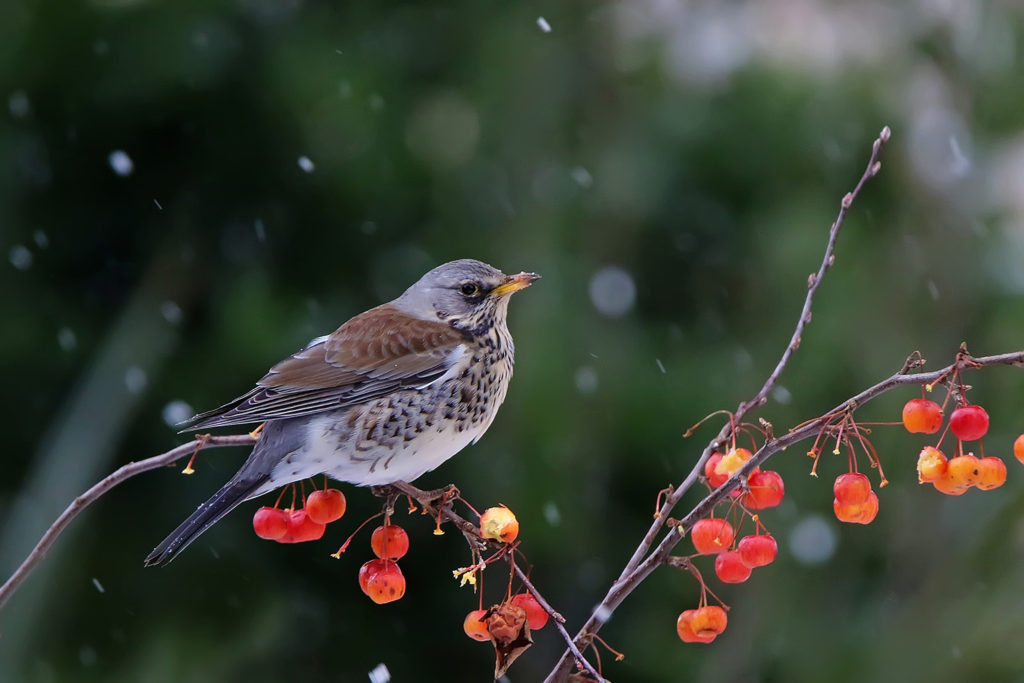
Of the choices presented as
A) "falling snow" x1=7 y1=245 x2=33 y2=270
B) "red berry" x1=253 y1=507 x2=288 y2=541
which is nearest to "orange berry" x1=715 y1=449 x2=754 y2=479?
"red berry" x1=253 y1=507 x2=288 y2=541

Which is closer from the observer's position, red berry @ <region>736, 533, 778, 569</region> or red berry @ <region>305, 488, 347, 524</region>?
red berry @ <region>736, 533, 778, 569</region>

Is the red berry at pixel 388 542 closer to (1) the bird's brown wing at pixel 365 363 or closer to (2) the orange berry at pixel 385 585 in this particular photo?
(2) the orange berry at pixel 385 585

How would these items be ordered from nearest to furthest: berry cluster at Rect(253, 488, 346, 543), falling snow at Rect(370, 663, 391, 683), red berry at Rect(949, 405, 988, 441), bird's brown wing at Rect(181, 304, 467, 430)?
red berry at Rect(949, 405, 988, 441) → berry cluster at Rect(253, 488, 346, 543) → bird's brown wing at Rect(181, 304, 467, 430) → falling snow at Rect(370, 663, 391, 683)

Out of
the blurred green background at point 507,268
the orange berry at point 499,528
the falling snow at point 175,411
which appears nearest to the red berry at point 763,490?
the orange berry at point 499,528

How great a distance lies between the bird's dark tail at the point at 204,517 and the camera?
36.6 inches

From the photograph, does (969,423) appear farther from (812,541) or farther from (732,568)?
(812,541)

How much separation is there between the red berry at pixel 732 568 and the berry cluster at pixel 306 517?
42 centimetres

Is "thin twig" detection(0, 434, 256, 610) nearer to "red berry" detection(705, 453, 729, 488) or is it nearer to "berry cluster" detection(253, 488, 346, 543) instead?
"berry cluster" detection(253, 488, 346, 543)

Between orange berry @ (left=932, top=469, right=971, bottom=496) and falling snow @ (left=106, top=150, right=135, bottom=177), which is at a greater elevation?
orange berry @ (left=932, top=469, right=971, bottom=496)

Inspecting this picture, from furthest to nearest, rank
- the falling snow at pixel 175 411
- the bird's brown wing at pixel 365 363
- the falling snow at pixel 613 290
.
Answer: the falling snow at pixel 613 290 < the falling snow at pixel 175 411 < the bird's brown wing at pixel 365 363

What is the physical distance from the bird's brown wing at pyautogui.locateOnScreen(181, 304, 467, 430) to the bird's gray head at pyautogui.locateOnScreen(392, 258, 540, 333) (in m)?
0.03

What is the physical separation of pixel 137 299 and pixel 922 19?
5.81 feet

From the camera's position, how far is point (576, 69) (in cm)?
231

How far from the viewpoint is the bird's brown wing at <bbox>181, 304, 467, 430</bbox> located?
4.03 ft
